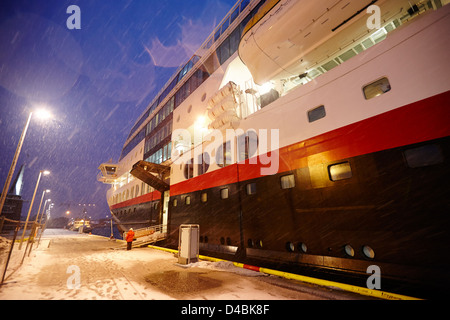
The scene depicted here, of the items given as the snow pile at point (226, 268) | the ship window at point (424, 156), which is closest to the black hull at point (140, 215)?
the snow pile at point (226, 268)

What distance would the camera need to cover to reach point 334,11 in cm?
570

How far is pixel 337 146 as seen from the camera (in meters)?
5.39

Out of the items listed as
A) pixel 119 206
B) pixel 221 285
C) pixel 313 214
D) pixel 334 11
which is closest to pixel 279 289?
pixel 221 285

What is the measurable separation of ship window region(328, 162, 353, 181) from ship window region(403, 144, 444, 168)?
1.17 m

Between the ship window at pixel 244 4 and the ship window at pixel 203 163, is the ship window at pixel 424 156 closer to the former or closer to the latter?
the ship window at pixel 203 163

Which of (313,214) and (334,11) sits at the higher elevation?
(334,11)

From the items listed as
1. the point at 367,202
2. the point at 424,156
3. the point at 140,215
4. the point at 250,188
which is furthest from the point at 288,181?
the point at 140,215

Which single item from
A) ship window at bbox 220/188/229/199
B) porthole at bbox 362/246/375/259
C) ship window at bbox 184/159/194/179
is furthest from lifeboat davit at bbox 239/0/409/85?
porthole at bbox 362/246/375/259

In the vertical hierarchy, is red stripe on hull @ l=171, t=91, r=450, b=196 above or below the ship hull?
above

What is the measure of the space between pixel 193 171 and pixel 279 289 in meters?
7.77

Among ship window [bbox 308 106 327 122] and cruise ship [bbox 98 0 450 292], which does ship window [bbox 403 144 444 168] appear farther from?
ship window [bbox 308 106 327 122]

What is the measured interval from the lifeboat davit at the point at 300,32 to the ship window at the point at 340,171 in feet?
14.1

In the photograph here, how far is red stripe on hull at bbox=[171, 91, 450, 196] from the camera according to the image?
4043mm
